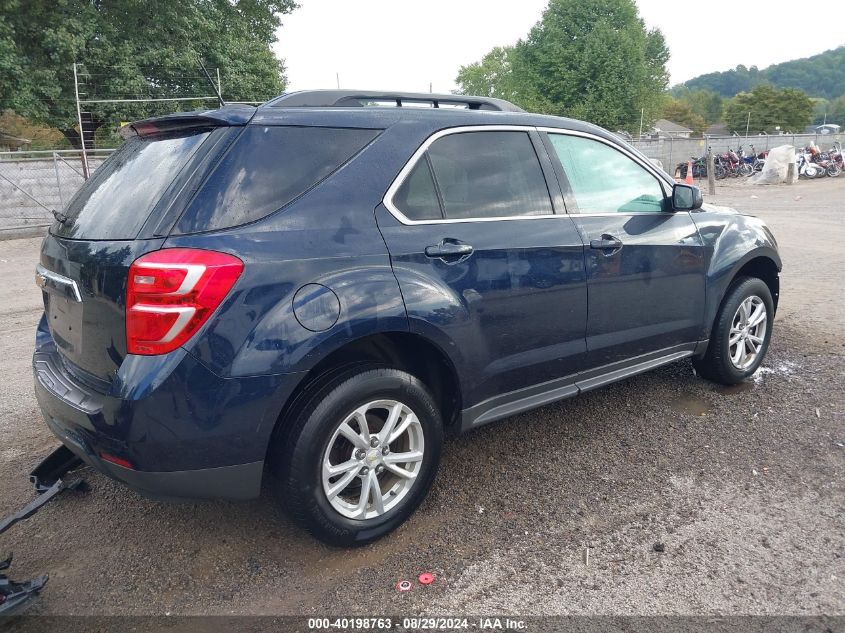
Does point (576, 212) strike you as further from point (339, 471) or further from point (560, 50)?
point (560, 50)

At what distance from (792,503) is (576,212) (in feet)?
5.79

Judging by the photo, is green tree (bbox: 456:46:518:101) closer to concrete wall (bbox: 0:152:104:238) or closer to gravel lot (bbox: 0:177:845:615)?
concrete wall (bbox: 0:152:104:238)

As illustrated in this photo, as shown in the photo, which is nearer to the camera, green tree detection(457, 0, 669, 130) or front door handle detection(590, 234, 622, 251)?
front door handle detection(590, 234, 622, 251)

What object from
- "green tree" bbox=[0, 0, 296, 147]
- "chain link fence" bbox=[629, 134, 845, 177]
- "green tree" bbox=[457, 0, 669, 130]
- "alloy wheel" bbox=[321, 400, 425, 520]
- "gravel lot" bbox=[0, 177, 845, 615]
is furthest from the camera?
"green tree" bbox=[457, 0, 669, 130]

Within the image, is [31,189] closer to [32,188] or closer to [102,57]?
[32,188]

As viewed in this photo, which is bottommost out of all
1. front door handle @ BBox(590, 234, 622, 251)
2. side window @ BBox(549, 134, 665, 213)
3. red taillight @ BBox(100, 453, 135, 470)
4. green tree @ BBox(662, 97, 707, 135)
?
red taillight @ BBox(100, 453, 135, 470)

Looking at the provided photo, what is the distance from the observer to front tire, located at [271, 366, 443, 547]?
2518 mm

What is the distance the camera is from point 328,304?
98.3 inches

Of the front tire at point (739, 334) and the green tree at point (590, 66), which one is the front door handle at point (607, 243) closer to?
the front tire at point (739, 334)

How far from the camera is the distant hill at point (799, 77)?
126 meters

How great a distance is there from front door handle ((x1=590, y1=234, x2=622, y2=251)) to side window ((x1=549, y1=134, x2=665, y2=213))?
0.59 ft

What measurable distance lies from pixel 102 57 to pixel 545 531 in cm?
2295

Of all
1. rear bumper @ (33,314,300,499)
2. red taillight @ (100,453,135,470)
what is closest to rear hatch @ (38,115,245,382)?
rear bumper @ (33,314,300,499)

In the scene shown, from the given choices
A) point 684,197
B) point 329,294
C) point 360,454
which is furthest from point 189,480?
point 684,197
